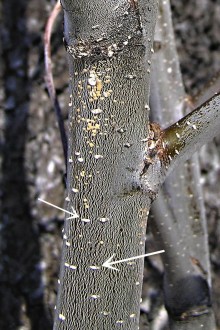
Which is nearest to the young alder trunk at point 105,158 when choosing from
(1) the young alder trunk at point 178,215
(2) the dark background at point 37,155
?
(1) the young alder trunk at point 178,215

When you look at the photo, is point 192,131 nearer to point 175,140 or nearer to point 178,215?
point 175,140

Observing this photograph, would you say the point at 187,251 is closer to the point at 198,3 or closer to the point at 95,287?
the point at 95,287

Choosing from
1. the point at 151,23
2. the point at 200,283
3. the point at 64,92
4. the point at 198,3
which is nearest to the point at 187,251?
the point at 200,283

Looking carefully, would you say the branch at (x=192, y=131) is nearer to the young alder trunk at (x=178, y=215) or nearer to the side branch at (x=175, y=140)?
the side branch at (x=175, y=140)

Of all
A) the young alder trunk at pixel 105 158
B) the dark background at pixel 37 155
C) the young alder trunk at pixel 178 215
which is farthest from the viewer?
the dark background at pixel 37 155

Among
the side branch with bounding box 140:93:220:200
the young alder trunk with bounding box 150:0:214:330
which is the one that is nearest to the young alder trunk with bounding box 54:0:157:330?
the side branch with bounding box 140:93:220:200

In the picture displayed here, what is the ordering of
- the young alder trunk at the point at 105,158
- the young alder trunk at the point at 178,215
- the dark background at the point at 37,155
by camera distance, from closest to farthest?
the young alder trunk at the point at 105,158
the young alder trunk at the point at 178,215
the dark background at the point at 37,155
